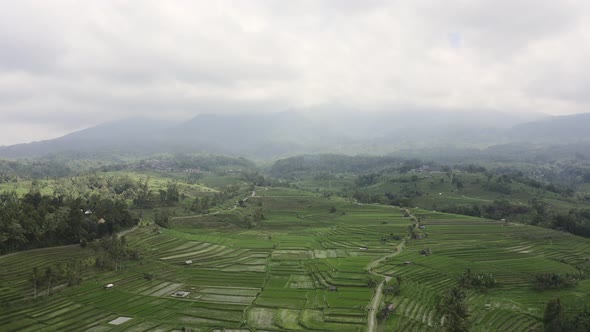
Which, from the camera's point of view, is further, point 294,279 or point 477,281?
point 294,279

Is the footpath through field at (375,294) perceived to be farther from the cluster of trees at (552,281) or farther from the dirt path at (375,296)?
the cluster of trees at (552,281)

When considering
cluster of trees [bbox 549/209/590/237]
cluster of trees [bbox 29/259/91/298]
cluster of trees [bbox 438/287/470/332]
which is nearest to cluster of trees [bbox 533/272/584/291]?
cluster of trees [bbox 438/287/470/332]

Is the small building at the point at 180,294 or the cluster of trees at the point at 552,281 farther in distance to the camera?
the cluster of trees at the point at 552,281

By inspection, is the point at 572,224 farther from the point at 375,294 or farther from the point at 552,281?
the point at 375,294

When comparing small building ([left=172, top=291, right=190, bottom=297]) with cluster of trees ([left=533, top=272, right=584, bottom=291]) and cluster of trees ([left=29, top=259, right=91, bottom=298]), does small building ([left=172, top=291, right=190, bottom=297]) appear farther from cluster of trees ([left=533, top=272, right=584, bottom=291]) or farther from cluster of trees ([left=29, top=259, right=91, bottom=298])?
cluster of trees ([left=533, top=272, right=584, bottom=291])

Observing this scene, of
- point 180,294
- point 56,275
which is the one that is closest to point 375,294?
point 180,294

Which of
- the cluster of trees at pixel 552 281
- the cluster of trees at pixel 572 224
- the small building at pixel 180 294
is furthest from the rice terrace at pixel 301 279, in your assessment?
the cluster of trees at pixel 572 224

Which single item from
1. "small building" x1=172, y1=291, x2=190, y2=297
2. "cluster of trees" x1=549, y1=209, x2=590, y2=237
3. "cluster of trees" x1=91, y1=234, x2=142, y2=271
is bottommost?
"cluster of trees" x1=549, y1=209, x2=590, y2=237
